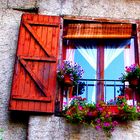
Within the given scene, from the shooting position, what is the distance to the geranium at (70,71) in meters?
6.78

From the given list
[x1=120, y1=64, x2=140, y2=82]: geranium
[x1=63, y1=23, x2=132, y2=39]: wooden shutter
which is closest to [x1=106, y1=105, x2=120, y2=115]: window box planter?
[x1=120, y1=64, x2=140, y2=82]: geranium

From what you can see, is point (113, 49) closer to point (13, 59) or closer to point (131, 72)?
point (131, 72)

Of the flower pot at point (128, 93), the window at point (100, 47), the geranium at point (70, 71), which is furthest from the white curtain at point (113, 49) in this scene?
the geranium at point (70, 71)

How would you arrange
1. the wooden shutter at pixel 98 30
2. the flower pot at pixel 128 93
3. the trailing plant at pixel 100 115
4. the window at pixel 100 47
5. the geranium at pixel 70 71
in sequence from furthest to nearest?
the wooden shutter at pixel 98 30 → the window at pixel 100 47 → the flower pot at pixel 128 93 → the geranium at pixel 70 71 → the trailing plant at pixel 100 115

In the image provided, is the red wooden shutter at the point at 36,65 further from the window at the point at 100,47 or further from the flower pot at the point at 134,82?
the flower pot at the point at 134,82

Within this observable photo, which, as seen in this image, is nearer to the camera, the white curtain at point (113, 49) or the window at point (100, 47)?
the window at point (100, 47)

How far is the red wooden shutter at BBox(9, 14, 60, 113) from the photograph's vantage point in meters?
6.53

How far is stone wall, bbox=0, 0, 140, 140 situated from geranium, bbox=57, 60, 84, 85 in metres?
0.78

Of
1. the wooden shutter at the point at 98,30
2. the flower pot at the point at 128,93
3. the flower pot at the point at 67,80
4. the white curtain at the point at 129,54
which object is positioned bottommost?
the flower pot at the point at 128,93

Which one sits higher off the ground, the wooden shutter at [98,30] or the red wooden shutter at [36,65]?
the wooden shutter at [98,30]

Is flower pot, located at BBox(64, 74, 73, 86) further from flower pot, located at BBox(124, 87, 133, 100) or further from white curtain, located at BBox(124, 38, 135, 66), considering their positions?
white curtain, located at BBox(124, 38, 135, 66)

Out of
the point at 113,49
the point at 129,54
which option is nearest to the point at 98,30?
the point at 113,49

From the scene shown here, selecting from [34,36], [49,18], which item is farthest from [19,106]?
[49,18]

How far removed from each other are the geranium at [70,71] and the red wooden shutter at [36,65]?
0.40 ft
